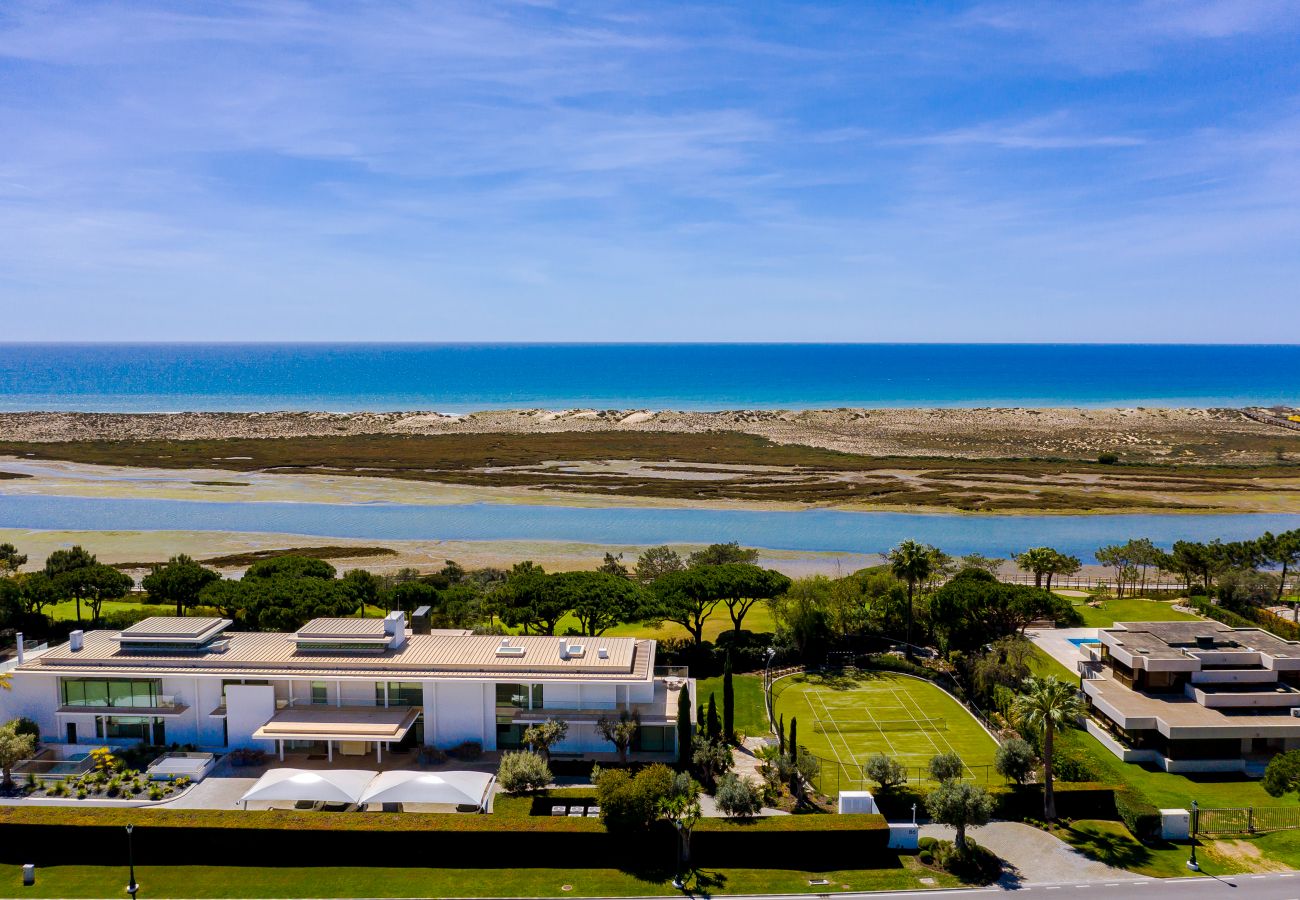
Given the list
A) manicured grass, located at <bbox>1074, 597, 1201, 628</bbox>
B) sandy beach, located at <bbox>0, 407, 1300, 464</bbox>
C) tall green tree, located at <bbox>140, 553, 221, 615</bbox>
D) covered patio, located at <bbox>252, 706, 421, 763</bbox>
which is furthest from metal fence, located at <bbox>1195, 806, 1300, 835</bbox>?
sandy beach, located at <bbox>0, 407, 1300, 464</bbox>

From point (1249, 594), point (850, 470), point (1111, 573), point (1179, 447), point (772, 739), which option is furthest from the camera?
point (1179, 447)

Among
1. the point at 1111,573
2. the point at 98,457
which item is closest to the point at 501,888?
the point at 1111,573

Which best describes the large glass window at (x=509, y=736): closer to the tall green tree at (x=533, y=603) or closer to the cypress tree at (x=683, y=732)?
the cypress tree at (x=683, y=732)

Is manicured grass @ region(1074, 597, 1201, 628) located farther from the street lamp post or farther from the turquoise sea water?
the street lamp post

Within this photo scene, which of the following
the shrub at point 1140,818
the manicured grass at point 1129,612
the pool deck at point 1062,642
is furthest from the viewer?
the manicured grass at point 1129,612

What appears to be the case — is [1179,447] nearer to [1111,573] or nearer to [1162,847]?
[1111,573]

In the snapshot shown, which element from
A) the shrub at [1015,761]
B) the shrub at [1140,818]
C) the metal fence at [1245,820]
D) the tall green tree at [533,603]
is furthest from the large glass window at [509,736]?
the metal fence at [1245,820]
